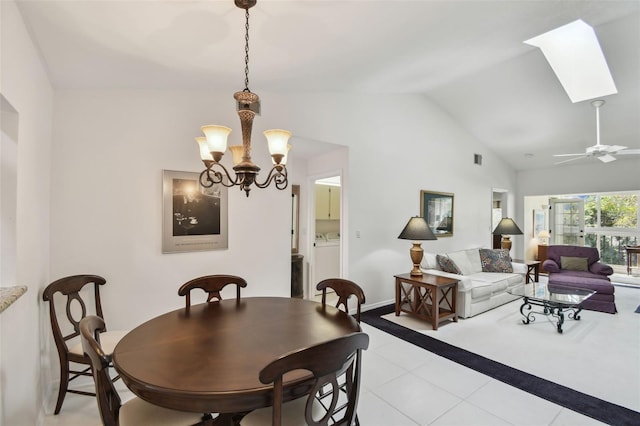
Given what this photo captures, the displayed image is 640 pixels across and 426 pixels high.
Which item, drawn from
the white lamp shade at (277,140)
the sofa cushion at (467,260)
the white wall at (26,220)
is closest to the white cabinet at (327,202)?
the sofa cushion at (467,260)

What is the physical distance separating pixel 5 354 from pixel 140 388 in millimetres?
876

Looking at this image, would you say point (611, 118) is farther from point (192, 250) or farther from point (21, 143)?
point (21, 143)

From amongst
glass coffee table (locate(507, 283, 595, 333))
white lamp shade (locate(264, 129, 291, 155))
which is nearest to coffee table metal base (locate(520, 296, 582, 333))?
glass coffee table (locate(507, 283, 595, 333))

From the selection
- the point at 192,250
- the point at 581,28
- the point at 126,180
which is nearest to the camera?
the point at 126,180

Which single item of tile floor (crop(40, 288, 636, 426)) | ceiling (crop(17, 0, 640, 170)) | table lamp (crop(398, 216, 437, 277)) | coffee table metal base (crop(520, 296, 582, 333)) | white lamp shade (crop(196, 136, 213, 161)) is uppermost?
ceiling (crop(17, 0, 640, 170))

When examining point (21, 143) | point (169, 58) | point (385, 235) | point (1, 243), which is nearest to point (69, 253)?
point (1, 243)

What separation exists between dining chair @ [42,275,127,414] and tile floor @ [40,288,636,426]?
25 centimetres

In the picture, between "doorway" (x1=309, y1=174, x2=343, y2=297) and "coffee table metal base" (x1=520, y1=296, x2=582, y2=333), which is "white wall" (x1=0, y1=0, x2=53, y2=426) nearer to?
"doorway" (x1=309, y1=174, x2=343, y2=297)

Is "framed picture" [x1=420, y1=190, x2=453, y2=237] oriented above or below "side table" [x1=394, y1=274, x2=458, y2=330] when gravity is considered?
above

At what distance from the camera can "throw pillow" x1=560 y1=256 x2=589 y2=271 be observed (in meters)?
5.00

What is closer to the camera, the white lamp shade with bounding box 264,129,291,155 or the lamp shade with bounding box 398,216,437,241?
the white lamp shade with bounding box 264,129,291,155

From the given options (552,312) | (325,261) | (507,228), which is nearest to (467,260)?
(552,312)

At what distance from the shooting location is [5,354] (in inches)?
56.2

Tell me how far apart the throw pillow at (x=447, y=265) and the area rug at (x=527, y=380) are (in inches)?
37.2
